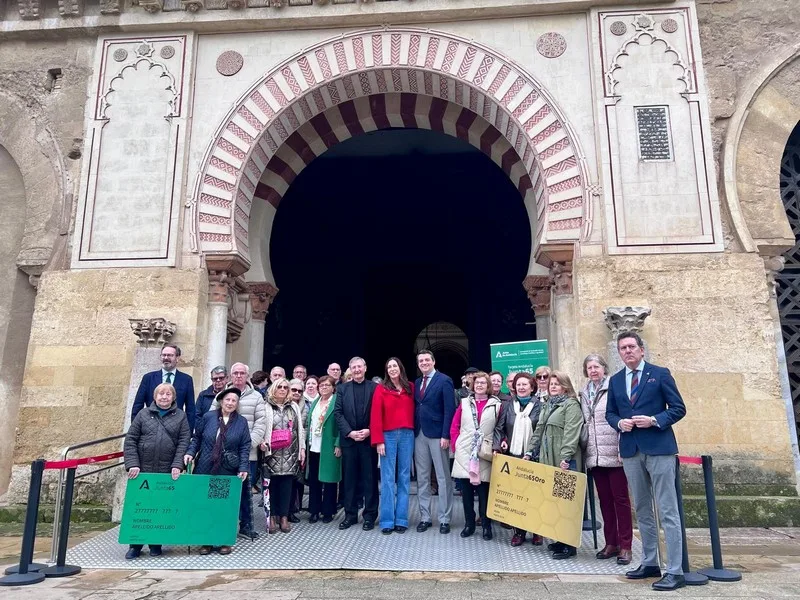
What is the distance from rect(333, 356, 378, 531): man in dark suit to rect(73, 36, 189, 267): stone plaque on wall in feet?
9.96

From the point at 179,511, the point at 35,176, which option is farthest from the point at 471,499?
the point at 35,176

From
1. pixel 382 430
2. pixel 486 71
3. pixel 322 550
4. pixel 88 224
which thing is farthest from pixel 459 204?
pixel 322 550

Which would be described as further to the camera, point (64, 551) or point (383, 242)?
point (383, 242)

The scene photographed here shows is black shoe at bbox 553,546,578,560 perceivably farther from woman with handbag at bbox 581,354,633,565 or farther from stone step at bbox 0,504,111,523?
stone step at bbox 0,504,111,523

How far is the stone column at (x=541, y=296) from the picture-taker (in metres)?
7.55

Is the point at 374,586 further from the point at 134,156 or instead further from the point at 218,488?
the point at 134,156

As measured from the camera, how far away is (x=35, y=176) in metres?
7.43

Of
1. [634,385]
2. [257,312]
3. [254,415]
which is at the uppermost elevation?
[257,312]

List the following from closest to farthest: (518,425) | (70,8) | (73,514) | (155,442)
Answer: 1. (155,442)
2. (518,425)
3. (73,514)
4. (70,8)

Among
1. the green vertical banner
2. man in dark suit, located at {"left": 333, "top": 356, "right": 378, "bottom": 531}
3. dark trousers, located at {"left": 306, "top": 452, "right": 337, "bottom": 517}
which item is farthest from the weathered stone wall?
dark trousers, located at {"left": 306, "top": 452, "right": 337, "bottom": 517}

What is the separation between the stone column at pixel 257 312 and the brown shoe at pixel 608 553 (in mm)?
5095

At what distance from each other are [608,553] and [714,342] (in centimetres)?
296

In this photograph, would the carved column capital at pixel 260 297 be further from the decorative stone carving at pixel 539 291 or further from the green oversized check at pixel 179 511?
the green oversized check at pixel 179 511

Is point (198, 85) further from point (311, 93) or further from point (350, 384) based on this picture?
point (350, 384)
